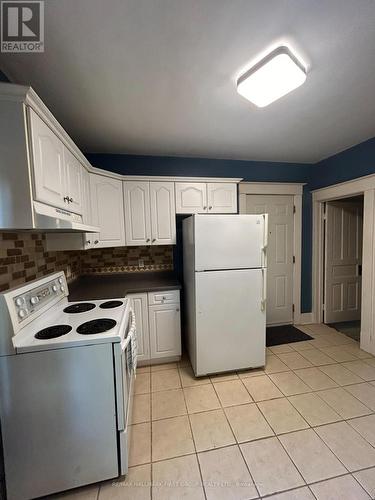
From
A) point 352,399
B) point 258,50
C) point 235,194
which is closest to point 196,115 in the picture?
point 258,50

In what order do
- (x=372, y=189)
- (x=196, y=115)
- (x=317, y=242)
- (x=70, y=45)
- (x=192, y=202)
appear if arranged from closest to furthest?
(x=70, y=45)
(x=196, y=115)
(x=372, y=189)
(x=192, y=202)
(x=317, y=242)

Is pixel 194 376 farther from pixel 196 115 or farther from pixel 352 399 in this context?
pixel 196 115

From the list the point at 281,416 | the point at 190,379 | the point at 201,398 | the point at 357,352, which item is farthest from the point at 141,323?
the point at 357,352

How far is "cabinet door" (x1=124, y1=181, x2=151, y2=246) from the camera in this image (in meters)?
2.46

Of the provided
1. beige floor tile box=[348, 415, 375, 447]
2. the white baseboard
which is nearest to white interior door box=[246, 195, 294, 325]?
the white baseboard

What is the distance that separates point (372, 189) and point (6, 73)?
337 centimetres

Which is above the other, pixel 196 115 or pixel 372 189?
pixel 196 115

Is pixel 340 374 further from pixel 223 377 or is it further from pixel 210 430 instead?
pixel 210 430

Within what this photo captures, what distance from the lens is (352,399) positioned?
1863 mm

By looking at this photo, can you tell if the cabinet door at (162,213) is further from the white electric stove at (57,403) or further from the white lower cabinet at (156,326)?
the white electric stove at (57,403)

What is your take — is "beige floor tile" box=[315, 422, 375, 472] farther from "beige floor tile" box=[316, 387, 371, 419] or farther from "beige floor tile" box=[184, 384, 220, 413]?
"beige floor tile" box=[184, 384, 220, 413]

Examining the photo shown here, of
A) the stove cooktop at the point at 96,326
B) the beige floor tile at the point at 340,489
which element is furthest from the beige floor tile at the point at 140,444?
the beige floor tile at the point at 340,489

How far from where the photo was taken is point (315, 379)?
213 centimetres

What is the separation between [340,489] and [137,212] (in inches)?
102
